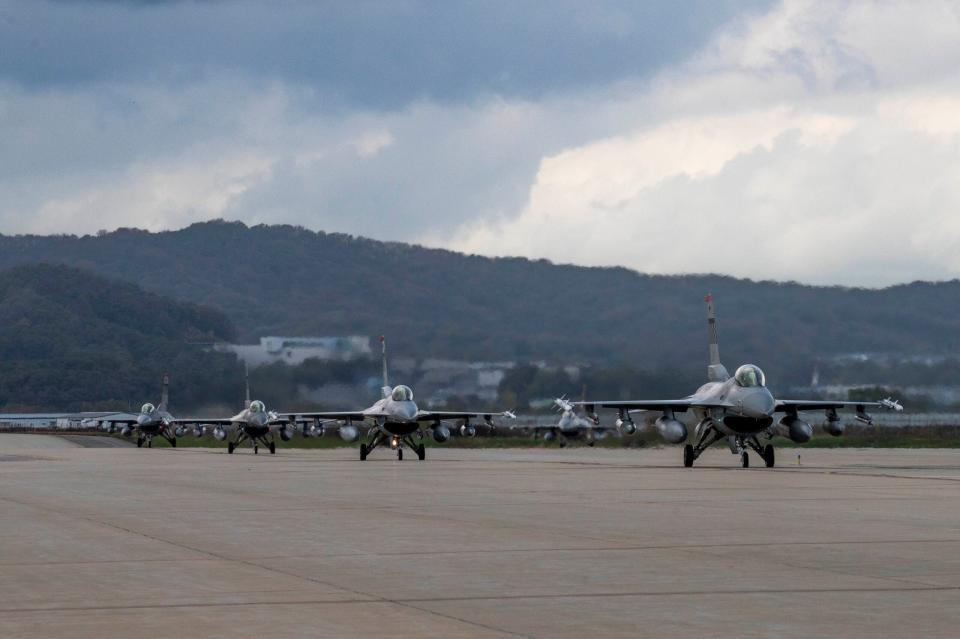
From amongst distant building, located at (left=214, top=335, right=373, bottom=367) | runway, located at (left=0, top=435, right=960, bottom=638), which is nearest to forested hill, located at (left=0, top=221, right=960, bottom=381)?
distant building, located at (left=214, top=335, right=373, bottom=367)

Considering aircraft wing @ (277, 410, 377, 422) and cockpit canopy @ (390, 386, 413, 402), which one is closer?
cockpit canopy @ (390, 386, 413, 402)

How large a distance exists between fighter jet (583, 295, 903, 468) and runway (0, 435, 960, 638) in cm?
1099

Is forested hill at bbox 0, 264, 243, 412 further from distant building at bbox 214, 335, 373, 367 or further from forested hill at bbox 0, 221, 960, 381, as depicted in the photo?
distant building at bbox 214, 335, 373, 367

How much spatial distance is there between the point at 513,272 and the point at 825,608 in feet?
223

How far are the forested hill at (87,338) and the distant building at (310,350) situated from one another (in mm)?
19664

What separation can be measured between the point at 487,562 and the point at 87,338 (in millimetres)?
132404

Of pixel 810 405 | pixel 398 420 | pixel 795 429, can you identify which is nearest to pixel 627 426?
pixel 795 429

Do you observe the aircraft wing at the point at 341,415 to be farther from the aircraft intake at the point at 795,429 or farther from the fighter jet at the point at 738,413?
the aircraft intake at the point at 795,429

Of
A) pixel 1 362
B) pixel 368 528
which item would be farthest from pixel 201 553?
pixel 1 362

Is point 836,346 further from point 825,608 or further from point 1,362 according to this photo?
point 1,362

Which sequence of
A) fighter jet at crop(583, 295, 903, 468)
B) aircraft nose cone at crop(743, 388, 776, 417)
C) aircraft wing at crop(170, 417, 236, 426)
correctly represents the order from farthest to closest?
aircraft wing at crop(170, 417, 236, 426)
fighter jet at crop(583, 295, 903, 468)
aircraft nose cone at crop(743, 388, 776, 417)

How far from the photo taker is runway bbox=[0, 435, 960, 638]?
10.3 m

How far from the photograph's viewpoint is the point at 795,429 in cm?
4216

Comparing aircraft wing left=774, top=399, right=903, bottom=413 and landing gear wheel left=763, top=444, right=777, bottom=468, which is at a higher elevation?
aircraft wing left=774, top=399, right=903, bottom=413
